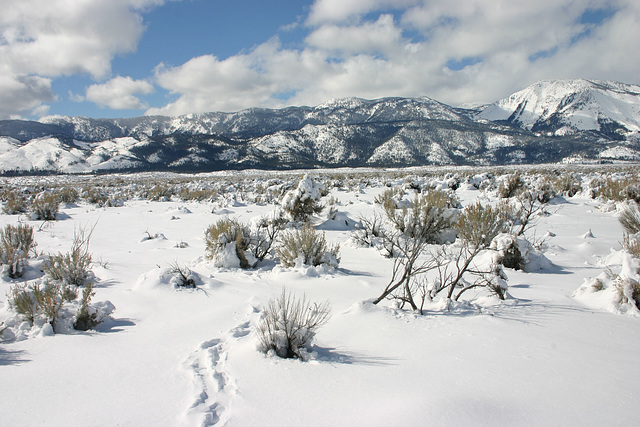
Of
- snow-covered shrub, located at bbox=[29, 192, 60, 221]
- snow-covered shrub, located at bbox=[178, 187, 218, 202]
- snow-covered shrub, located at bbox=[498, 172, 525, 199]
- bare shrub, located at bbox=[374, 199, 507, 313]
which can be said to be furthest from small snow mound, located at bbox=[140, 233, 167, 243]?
snow-covered shrub, located at bbox=[498, 172, 525, 199]

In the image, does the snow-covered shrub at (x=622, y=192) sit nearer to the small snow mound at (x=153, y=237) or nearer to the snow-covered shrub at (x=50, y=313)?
the small snow mound at (x=153, y=237)

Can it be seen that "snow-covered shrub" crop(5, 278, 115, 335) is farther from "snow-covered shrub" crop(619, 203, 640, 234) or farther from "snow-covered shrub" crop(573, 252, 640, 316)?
"snow-covered shrub" crop(619, 203, 640, 234)

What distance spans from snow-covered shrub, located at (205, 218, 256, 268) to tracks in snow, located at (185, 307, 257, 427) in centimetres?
267

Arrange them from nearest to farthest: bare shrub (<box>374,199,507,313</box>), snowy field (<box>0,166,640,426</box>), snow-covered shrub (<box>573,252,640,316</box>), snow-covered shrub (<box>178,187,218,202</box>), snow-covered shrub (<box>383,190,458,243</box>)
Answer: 1. snowy field (<box>0,166,640,426</box>)
2. snow-covered shrub (<box>573,252,640,316</box>)
3. bare shrub (<box>374,199,507,313</box>)
4. snow-covered shrub (<box>383,190,458,243</box>)
5. snow-covered shrub (<box>178,187,218,202</box>)

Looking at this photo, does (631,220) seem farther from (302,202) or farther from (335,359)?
(335,359)

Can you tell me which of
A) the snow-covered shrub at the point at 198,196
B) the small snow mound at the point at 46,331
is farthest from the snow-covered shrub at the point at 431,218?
the snow-covered shrub at the point at 198,196

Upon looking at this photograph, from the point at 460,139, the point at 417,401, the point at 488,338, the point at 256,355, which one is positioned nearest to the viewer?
the point at 417,401

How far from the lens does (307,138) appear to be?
14162cm

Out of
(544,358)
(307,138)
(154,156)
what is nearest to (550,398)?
(544,358)

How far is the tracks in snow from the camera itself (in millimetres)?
1898

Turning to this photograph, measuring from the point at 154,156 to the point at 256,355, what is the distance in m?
133

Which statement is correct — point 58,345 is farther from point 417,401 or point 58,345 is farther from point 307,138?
point 307,138

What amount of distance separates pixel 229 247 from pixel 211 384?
370 cm

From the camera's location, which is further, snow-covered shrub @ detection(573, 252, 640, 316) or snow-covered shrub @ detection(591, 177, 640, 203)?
snow-covered shrub @ detection(591, 177, 640, 203)
